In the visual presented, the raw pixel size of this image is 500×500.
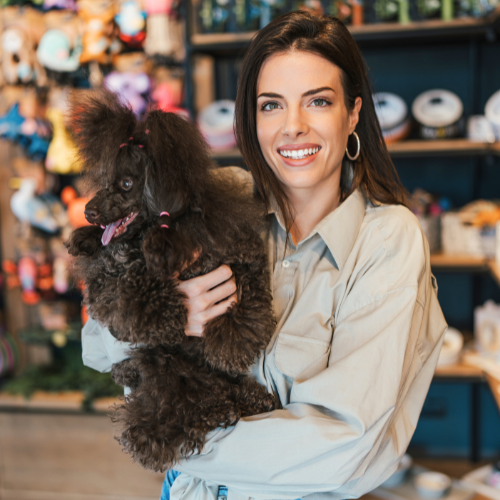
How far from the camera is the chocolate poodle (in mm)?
1003

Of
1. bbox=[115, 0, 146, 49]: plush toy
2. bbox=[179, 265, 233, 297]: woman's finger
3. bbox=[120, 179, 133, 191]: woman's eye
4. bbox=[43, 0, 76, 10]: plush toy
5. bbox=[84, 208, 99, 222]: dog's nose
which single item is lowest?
bbox=[179, 265, 233, 297]: woman's finger

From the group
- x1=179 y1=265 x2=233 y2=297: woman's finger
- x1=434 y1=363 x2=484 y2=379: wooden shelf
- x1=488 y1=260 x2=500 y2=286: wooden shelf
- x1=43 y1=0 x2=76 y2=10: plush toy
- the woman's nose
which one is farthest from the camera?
x1=43 y1=0 x2=76 y2=10: plush toy

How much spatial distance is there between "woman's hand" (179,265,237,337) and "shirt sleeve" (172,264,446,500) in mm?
229

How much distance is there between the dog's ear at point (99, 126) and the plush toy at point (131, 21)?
5.98 feet

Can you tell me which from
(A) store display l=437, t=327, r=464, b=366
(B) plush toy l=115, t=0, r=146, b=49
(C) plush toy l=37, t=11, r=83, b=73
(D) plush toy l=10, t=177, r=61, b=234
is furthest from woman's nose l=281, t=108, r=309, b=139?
(D) plush toy l=10, t=177, r=61, b=234

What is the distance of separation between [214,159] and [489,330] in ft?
5.35

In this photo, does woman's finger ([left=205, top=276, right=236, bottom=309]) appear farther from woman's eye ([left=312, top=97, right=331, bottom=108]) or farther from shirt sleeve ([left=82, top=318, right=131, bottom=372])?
woman's eye ([left=312, top=97, right=331, bottom=108])

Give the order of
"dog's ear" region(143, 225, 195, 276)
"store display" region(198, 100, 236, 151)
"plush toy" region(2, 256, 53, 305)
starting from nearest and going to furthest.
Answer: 1. "dog's ear" region(143, 225, 195, 276)
2. "store display" region(198, 100, 236, 151)
3. "plush toy" region(2, 256, 53, 305)

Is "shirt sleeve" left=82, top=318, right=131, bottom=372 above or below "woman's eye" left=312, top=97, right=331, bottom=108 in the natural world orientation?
below

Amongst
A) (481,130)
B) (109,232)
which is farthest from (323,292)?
(481,130)

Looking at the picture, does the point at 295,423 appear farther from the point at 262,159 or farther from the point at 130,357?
the point at 262,159

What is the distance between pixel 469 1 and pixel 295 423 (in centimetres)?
223

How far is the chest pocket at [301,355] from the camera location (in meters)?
1.13

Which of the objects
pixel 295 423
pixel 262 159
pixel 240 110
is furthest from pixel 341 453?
pixel 240 110
